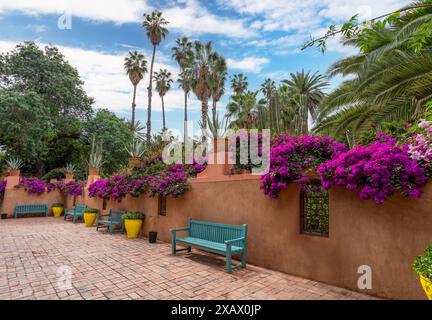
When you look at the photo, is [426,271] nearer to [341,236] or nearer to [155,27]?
[341,236]

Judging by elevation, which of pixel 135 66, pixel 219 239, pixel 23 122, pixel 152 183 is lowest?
pixel 219 239

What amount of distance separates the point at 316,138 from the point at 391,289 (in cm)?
281

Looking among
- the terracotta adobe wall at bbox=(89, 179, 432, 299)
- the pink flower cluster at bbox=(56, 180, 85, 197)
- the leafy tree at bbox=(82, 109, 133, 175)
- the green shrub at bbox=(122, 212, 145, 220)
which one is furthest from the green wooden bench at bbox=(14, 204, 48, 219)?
the terracotta adobe wall at bbox=(89, 179, 432, 299)

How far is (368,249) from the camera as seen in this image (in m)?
4.06

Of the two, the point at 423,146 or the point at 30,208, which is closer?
Answer: the point at 423,146

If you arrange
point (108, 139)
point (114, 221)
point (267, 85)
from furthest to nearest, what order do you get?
point (267, 85) < point (108, 139) < point (114, 221)

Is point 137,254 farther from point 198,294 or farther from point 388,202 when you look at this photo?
point 388,202

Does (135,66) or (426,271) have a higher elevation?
(135,66)

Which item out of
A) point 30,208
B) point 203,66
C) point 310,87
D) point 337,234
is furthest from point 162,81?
point 337,234

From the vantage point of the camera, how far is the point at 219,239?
618 cm

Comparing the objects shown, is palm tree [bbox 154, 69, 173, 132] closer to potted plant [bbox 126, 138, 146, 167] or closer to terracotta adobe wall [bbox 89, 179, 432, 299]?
potted plant [bbox 126, 138, 146, 167]

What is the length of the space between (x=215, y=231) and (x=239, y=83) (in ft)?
99.6

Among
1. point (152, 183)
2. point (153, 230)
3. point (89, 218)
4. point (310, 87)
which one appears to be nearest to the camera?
point (152, 183)

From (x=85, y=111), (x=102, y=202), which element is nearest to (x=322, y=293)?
(x=102, y=202)
